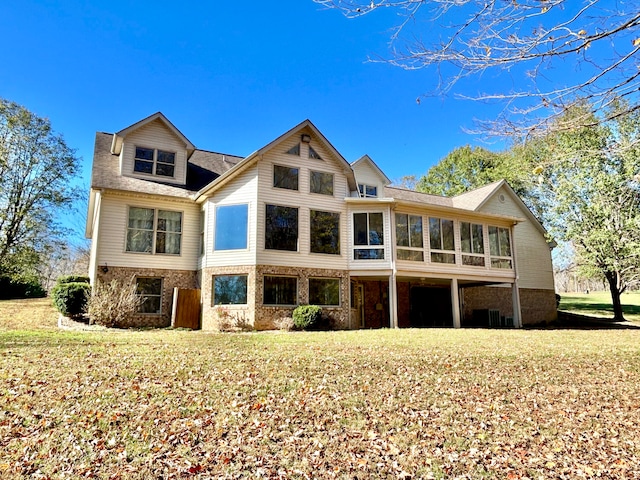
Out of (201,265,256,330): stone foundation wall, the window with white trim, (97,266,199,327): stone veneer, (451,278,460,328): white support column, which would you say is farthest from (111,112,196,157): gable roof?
(451,278,460,328): white support column

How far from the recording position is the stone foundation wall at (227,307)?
15.3m

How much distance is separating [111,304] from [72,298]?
1.63 metres

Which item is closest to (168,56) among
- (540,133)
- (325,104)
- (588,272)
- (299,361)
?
(325,104)

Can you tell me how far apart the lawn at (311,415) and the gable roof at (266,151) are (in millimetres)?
8450

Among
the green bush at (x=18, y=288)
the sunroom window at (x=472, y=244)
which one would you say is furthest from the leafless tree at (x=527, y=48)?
the green bush at (x=18, y=288)

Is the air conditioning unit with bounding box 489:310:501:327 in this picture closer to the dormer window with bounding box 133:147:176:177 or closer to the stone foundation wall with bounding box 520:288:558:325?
the stone foundation wall with bounding box 520:288:558:325

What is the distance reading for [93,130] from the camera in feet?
64.1

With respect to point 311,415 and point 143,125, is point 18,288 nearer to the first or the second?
point 143,125

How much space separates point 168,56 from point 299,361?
12.3 m

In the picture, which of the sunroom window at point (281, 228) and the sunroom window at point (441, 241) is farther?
the sunroom window at point (441, 241)

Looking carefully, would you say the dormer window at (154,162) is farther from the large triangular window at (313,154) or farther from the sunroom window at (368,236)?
the sunroom window at (368,236)

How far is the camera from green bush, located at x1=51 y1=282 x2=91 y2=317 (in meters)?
14.9

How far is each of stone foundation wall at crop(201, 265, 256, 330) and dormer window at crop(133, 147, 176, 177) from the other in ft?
16.7

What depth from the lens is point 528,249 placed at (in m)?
23.8
